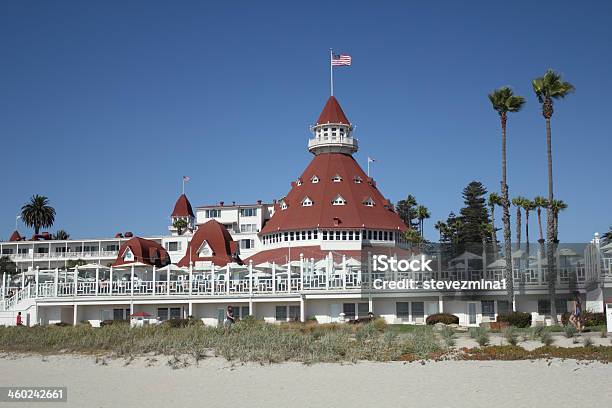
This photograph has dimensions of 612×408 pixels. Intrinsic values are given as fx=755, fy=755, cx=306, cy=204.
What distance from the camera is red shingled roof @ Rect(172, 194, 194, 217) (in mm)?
95375

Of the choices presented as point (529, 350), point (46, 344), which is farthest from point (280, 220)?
point (529, 350)

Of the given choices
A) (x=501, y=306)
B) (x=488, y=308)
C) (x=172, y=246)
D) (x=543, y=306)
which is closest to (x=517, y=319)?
(x=501, y=306)

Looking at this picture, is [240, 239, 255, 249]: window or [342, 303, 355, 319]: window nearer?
[342, 303, 355, 319]: window

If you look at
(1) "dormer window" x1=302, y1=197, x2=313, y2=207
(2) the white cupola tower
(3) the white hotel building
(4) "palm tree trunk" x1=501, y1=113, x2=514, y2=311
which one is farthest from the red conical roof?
(4) "palm tree trunk" x1=501, y1=113, x2=514, y2=311

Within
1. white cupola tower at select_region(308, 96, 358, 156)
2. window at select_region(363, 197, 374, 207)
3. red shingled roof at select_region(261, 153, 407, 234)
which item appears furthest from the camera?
white cupola tower at select_region(308, 96, 358, 156)

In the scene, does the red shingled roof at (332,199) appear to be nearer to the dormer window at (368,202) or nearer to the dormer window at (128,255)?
the dormer window at (368,202)

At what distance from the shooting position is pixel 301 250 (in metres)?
61.6

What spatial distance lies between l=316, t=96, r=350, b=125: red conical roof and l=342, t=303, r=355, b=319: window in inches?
1164

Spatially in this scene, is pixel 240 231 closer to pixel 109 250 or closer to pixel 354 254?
pixel 109 250

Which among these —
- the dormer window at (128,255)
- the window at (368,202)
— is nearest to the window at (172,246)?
the dormer window at (128,255)

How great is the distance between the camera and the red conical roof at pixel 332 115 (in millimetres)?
73250

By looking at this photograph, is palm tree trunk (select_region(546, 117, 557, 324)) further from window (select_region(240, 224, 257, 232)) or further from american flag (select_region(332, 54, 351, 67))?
window (select_region(240, 224, 257, 232))

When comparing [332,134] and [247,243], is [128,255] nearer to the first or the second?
[247,243]

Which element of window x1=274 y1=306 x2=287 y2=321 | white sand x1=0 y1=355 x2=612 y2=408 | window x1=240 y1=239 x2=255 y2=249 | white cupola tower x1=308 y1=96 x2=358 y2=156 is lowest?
white sand x1=0 y1=355 x2=612 y2=408
